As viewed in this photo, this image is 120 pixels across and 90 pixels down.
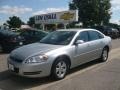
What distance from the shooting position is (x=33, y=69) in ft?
21.6

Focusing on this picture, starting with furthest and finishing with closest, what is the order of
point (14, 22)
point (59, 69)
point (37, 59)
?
point (14, 22)
point (59, 69)
point (37, 59)

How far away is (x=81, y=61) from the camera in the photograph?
8.18 m

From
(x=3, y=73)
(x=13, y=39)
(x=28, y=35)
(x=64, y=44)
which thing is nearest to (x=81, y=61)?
(x=64, y=44)

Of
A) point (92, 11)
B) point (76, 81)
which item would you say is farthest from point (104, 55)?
point (92, 11)

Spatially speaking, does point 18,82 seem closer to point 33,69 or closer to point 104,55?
point 33,69

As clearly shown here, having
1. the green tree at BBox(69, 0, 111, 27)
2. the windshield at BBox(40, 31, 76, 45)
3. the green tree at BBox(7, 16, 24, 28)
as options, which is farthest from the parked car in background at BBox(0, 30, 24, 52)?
the green tree at BBox(7, 16, 24, 28)

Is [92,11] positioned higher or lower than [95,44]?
higher

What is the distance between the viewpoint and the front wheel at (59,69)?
22.9 feet

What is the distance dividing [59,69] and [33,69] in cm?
89

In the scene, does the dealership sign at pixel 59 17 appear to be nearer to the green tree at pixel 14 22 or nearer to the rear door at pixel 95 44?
the rear door at pixel 95 44

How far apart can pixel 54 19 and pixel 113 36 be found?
352 inches

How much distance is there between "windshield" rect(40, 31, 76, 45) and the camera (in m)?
7.91

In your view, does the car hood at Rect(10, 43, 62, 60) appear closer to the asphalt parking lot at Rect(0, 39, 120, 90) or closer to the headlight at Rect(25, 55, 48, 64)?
the headlight at Rect(25, 55, 48, 64)

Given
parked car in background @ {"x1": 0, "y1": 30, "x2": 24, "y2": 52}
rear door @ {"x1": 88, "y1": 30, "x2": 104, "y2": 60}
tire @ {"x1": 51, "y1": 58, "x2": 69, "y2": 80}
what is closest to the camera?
tire @ {"x1": 51, "y1": 58, "x2": 69, "y2": 80}
